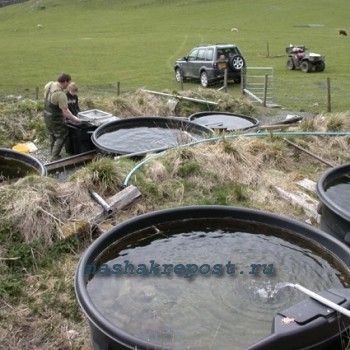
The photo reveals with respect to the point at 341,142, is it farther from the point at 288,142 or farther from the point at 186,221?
the point at 186,221

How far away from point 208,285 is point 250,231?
2.79ft

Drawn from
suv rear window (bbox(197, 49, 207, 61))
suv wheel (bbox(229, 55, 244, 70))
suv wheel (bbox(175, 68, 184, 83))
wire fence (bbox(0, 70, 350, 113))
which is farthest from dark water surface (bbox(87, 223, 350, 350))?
suv wheel (bbox(175, 68, 184, 83))

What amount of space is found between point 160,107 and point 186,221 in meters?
7.89

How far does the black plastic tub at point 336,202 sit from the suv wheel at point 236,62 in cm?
1316

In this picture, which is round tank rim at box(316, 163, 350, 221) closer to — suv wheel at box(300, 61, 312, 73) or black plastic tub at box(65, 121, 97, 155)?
black plastic tub at box(65, 121, 97, 155)

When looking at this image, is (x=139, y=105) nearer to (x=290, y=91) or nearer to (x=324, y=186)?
(x=290, y=91)

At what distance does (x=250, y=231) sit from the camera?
15.0 ft

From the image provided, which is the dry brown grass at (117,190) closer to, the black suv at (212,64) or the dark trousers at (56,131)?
the dark trousers at (56,131)

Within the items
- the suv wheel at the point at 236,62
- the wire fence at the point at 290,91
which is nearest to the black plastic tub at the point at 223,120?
the wire fence at the point at 290,91

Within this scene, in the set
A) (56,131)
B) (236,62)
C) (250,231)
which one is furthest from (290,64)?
(250,231)

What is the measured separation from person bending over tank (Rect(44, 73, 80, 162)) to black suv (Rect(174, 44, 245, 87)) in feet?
33.2

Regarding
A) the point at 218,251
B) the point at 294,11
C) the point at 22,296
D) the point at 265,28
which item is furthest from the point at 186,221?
the point at 294,11

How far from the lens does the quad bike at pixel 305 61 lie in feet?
67.6

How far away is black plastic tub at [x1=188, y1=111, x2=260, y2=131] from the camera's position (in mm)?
10516
